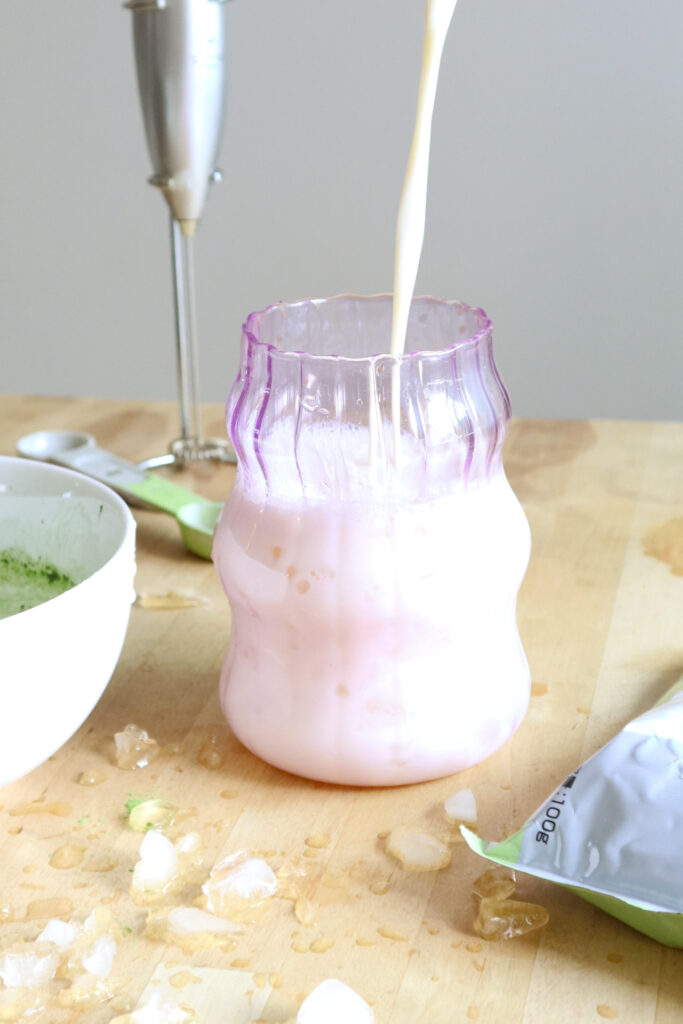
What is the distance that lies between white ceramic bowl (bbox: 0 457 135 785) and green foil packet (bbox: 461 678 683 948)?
0.66 ft

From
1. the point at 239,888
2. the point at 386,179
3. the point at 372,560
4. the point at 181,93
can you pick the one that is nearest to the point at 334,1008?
the point at 239,888

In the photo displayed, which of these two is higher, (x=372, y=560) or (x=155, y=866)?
(x=372, y=560)

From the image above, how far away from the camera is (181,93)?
0.97 meters

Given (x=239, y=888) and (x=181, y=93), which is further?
(x=181, y=93)

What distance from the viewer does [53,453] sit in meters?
1.03

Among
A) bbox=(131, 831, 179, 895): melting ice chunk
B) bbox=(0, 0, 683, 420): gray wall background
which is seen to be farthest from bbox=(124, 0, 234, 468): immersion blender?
bbox=(0, 0, 683, 420): gray wall background

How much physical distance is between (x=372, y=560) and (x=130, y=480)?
432 mm

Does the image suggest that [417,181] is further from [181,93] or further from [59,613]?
[181,93]

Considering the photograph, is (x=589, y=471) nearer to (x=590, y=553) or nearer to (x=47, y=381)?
(x=590, y=553)

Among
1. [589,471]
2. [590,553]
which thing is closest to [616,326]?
[589,471]

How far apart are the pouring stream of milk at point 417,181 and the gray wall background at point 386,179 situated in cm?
164

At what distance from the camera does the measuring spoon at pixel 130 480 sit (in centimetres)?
89

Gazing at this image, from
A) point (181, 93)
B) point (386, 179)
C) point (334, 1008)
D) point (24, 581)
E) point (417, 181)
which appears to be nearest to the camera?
point (334, 1008)

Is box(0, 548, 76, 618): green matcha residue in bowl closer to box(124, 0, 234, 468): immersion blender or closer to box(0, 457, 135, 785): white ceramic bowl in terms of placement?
box(0, 457, 135, 785): white ceramic bowl
